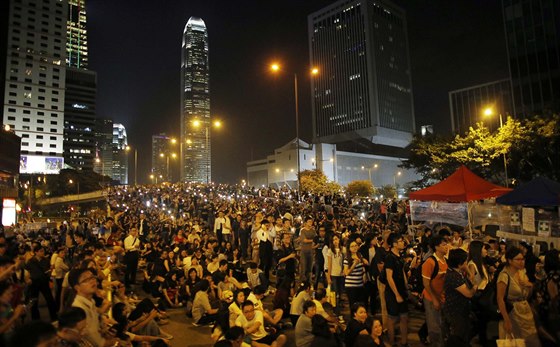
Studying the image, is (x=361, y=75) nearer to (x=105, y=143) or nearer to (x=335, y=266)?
(x=335, y=266)

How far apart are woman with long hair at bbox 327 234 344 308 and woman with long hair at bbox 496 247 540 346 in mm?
3849

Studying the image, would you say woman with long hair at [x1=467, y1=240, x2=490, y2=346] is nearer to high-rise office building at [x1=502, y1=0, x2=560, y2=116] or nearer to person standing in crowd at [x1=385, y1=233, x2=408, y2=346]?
person standing in crowd at [x1=385, y1=233, x2=408, y2=346]

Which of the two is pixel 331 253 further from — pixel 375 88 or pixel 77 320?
pixel 375 88

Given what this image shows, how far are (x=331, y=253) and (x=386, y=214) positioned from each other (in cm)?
1329

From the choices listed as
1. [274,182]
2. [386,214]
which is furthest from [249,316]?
[274,182]

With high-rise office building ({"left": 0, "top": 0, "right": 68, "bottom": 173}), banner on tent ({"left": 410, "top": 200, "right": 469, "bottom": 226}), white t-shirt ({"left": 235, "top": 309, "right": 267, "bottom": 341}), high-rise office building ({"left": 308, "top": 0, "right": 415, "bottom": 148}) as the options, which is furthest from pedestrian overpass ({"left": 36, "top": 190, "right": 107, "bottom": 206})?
high-rise office building ({"left": 308, "top": 0, "right": 415, "bottom": 148})

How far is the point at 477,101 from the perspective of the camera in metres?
74.2

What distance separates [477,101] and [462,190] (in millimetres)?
74219

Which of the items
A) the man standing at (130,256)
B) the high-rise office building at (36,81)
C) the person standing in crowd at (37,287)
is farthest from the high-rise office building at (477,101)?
the high-rise office building at (36,81)

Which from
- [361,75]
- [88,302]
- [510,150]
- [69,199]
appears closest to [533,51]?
[510,150]

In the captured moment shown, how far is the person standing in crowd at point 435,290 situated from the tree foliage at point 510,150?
19465 millimetres

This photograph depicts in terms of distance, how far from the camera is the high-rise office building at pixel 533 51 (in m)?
39.8

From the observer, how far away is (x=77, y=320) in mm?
3551

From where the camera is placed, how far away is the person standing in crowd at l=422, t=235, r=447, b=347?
17.8ft
